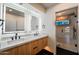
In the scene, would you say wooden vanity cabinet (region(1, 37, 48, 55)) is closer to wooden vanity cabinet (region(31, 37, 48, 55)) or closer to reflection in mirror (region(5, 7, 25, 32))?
wooden vanity cabinet (region(31, 37, 48, 55))

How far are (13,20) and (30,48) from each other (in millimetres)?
464

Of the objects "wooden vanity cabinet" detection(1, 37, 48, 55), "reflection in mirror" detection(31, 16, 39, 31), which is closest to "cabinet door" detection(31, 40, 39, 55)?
"wooden vanity cabinet" detection(1, 37, 48, 55)

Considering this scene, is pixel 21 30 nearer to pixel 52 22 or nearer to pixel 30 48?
pixel 30 48

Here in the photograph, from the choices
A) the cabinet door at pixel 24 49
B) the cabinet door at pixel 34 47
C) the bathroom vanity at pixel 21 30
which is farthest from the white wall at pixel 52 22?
the cabinet door at pixel 24 49

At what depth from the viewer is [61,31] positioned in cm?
129

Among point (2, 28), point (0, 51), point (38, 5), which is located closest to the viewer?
point (0, 51)

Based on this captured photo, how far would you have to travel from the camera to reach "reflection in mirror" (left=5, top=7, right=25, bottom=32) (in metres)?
1.16

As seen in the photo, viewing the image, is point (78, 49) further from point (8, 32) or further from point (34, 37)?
point (8, 32)

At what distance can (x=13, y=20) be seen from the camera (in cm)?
120

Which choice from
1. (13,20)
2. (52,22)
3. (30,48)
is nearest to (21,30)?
(13,20)

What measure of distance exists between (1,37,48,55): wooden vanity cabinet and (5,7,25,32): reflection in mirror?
0.87 ft
